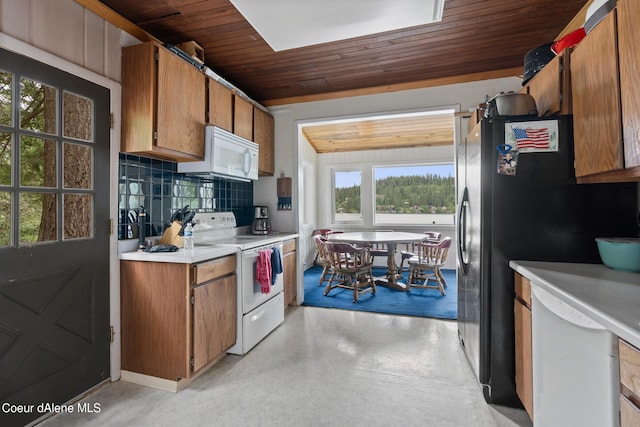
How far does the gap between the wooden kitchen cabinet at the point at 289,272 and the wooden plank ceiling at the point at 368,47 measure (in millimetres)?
1800

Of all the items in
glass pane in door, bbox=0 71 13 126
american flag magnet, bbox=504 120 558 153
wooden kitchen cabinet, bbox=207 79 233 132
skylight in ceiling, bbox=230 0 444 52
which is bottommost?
american flag magnet, bbox=504 120 558 153

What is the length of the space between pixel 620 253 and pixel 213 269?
230 cm

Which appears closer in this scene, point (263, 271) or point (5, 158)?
point (5, 158)

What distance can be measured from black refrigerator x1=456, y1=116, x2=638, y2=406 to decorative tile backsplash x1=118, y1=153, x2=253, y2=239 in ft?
7.64

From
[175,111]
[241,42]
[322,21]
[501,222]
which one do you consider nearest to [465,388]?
[501,222]

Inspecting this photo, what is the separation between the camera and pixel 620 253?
4.70 feet

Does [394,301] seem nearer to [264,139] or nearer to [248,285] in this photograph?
[248,285]

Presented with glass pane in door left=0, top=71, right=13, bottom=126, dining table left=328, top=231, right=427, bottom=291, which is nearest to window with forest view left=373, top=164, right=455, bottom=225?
dining table left=328, top=231, right=427, bottom=291

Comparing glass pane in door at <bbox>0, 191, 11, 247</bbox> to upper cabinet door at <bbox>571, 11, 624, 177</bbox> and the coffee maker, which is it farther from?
upper cabinet door at <bbox>571, 11, 624, 177</bbox>

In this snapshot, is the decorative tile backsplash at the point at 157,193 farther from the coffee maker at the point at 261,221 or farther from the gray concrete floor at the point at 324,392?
the gray concrete floor at the point at 324,392

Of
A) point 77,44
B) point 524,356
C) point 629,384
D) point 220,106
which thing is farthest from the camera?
point 220,106

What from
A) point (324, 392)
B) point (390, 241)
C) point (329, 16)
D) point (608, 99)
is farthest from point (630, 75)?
point (390, 241)

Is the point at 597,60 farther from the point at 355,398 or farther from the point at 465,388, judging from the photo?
the point at 355,398

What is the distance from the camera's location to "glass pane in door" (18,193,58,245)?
1.60 m
